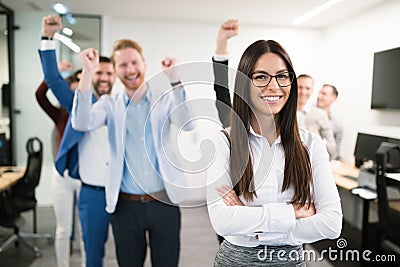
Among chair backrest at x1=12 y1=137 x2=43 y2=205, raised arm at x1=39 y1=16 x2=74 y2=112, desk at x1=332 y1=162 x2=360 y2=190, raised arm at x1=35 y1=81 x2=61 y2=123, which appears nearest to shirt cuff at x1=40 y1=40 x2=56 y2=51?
raised arm at x1=39 y1=16 x2=74 y2=112

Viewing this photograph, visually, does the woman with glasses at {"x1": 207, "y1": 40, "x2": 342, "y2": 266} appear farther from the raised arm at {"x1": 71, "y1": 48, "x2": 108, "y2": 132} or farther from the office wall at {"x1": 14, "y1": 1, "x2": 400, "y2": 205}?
the raised arm at {"x1": 71, "y1": 48, "x2": 108, "y2": 132}

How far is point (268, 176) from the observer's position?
0.74 m

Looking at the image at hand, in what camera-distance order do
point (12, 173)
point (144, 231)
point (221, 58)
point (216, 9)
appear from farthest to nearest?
1. point (12, 173)
2. point (144, 231)
3. point (216, 9)
4. point (221, 58)

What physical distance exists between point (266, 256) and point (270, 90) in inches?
13.3

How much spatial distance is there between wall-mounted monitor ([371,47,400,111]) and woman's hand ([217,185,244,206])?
1.34 ft

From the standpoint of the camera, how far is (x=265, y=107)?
2.34 feet

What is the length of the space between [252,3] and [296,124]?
13.5 inches

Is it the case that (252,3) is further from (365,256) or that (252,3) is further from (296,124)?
(365,256)

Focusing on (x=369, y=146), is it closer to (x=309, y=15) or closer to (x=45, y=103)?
(x=309, y=15)

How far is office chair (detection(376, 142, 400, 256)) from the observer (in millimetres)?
912

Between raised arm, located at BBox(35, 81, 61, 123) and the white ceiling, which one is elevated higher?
the white ceiling

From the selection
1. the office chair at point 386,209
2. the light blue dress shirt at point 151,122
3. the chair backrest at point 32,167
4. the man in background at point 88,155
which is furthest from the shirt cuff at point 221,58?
the chair backrest at point 32,167

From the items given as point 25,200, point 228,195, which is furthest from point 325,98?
point 25,200

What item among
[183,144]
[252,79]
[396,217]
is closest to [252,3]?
[252,79]
